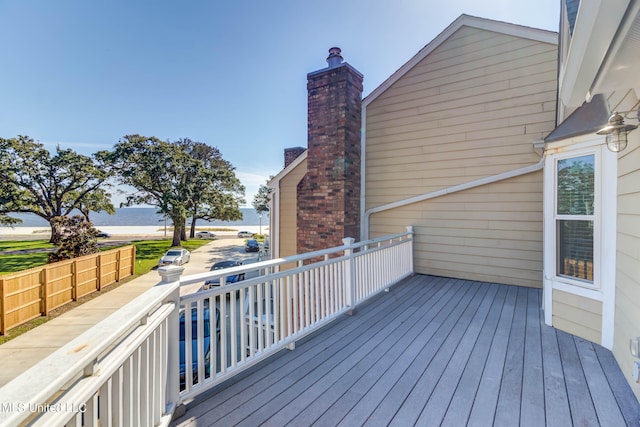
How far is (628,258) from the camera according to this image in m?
2.28

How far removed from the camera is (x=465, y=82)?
5.26 m

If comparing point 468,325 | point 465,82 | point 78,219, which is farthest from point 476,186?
point 78,219

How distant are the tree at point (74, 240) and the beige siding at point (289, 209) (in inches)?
398

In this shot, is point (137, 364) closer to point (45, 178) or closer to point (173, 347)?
point (173, 347)

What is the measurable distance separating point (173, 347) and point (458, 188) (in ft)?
16.9

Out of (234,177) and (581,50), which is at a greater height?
(234,177)

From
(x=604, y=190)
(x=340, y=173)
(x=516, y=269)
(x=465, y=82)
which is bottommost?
(x=516, y=269)

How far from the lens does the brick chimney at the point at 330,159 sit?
5.50 meters

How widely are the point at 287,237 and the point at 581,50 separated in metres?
5.98

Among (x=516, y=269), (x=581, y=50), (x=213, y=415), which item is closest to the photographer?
(x=581, y=50)

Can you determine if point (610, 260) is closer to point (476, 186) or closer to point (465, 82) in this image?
point (476, 186)

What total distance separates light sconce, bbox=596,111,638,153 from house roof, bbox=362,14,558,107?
3.38 m

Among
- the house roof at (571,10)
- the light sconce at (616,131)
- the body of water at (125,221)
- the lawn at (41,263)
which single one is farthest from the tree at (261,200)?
the body of water at (125,221)

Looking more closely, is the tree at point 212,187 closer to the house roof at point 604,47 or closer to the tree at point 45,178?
the tree at point 45,178
